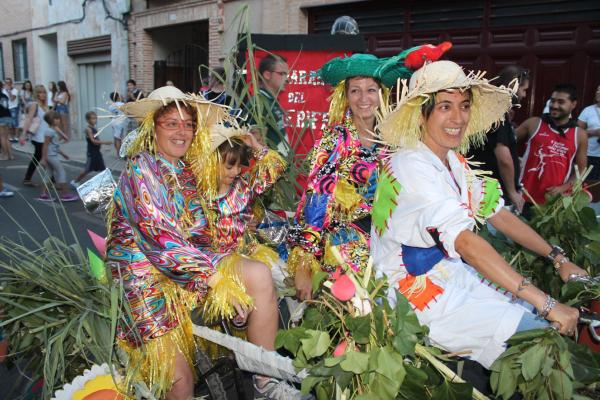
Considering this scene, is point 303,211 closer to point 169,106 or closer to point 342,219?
point 342,219

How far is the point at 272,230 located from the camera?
302 centimetres

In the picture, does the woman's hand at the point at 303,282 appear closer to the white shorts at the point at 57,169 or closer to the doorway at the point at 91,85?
the white shorts at the point at 57,169

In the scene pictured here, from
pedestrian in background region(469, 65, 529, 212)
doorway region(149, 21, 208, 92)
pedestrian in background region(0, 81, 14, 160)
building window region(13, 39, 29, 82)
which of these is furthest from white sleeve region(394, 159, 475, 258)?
building window region(13, 39, 29, 82)

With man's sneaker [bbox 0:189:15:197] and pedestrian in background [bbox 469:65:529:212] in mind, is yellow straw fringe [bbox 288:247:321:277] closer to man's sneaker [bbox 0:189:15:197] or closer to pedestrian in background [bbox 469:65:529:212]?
pedestrian in background [bbox 469:65:529:212]

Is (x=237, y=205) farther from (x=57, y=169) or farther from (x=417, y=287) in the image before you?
(x=57, y=169)

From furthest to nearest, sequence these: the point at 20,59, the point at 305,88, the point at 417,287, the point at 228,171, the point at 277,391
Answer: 1. the point at 20,59
2. the point at 305,88
3. the point at 228,171
4. the point at 277,391
5. the point at 417,287

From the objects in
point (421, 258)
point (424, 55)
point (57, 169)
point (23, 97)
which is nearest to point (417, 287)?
point (421, 258)

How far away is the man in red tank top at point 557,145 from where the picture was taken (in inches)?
187

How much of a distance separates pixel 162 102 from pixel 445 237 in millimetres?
1449

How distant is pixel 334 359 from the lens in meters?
1.61

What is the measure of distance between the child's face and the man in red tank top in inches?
126

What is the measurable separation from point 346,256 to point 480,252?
3.02 feet

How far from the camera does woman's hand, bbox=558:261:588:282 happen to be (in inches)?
82.7

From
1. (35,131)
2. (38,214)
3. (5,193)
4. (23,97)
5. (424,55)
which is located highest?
(424,55)
